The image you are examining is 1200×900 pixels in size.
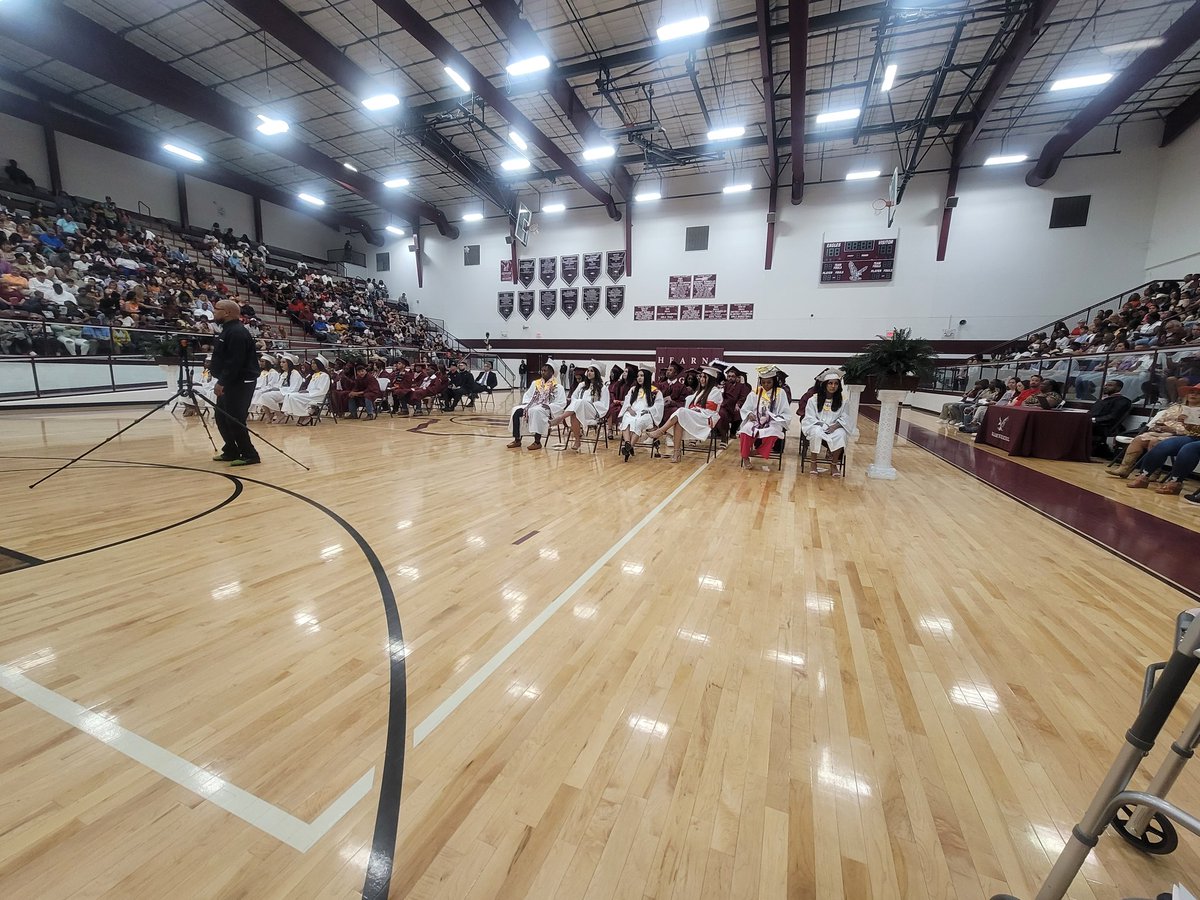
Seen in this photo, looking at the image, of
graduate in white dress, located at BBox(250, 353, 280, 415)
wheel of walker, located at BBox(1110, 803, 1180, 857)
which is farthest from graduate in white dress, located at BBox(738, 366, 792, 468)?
graduate in white dress, located at BBox(250, 353, 280, 415)

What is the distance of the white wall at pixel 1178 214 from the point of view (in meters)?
11.5

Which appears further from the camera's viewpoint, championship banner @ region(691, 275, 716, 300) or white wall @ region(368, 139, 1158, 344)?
championship banner @ region(691, 275, 716, 300)

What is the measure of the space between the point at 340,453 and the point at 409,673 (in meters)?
5.48

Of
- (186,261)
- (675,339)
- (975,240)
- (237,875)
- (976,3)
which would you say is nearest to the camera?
(237,875)

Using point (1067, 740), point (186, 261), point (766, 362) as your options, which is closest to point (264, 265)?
point (186, 261)

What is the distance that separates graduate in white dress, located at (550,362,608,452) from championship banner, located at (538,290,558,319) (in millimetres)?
13402

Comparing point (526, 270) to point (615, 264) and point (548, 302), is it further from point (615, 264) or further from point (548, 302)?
point (615, 264)

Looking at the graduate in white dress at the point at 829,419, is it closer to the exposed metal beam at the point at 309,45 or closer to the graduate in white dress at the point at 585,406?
the graduate in white dress at the point at 585,406

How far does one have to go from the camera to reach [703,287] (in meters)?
17.2

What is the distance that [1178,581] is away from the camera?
2.81m

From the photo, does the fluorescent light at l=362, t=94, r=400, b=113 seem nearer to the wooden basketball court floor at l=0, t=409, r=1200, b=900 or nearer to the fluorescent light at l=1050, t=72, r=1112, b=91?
the wooden basketball court floor at l=0, t=409, r=1200, b=900

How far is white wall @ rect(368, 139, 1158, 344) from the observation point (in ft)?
43.7

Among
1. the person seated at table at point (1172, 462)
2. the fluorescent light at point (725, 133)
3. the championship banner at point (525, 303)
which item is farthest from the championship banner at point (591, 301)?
the person seated at table at point (1172, 462)

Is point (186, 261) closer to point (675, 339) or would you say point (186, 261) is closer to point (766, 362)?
point (675, 339)
